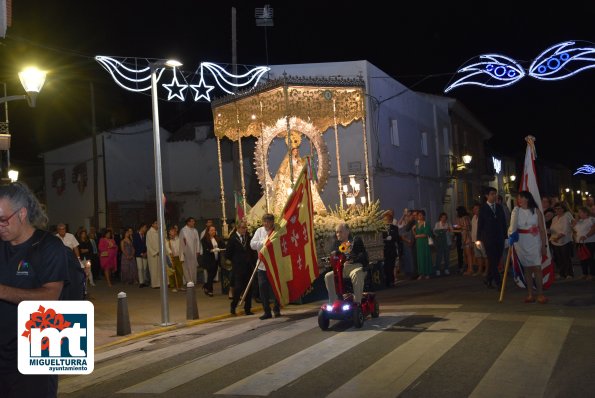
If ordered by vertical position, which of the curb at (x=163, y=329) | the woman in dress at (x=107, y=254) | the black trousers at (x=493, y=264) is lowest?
the curb at (x=163, y=329)

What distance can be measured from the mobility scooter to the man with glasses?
20.5 ft

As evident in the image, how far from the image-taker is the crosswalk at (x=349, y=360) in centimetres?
647

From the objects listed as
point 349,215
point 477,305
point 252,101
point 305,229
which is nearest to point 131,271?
point 252,101

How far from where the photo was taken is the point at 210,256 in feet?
56.4

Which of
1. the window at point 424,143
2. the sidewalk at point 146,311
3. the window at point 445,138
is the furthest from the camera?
the window at point 445,138

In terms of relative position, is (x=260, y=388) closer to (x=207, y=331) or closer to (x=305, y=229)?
(x=207, y=331)

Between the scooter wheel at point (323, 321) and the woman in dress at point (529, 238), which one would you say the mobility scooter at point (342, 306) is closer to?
the scooter wheel at point (323, 321)

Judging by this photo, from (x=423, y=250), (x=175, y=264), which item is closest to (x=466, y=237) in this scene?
(x=423, y=250)

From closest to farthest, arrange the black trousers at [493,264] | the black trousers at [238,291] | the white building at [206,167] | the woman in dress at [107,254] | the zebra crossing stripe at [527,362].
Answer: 1. the zebra crossing stripe at [527,362]
2. the black trousers at [238,291]
3. the black trousers at [493,264]
4. the woman in dress at [107,254]
5. the white building at [206,167]

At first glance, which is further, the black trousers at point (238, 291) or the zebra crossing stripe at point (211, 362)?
the black trousers at point (238, 291)

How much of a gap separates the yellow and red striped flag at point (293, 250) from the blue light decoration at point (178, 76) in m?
4.17

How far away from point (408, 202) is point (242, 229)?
17.2 metres

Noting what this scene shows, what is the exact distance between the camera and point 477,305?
11656mm

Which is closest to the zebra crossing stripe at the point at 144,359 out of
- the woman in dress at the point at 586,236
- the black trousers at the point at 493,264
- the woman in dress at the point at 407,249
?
the black trousers at the point at 493,264
